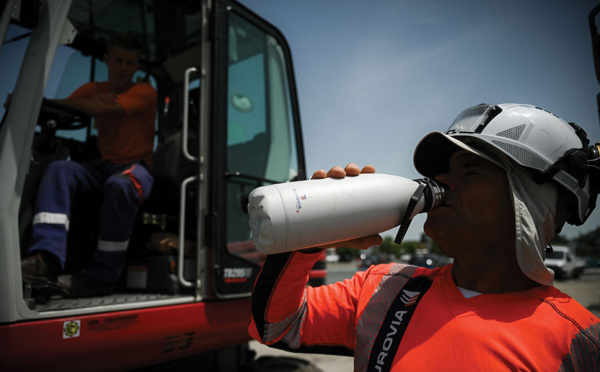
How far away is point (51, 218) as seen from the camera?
245 cm

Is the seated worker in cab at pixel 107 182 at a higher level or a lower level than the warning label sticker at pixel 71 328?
→ higher

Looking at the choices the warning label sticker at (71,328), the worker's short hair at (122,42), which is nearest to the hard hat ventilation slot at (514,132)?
the warning label sticker at (71,328)

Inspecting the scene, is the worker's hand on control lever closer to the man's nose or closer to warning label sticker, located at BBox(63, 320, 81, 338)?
the man's nose

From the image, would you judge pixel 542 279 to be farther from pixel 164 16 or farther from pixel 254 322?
pixel 164 16

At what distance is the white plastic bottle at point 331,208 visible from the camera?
1.17 metres

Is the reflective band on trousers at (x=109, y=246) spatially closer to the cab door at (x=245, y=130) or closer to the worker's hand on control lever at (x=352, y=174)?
the cab door at (x=245, y=130)

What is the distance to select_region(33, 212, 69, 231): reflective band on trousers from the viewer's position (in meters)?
2.43

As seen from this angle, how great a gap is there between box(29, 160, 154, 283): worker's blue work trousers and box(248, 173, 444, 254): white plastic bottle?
180 centimetres

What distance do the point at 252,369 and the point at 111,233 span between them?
1.91m

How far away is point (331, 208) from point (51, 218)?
205cm

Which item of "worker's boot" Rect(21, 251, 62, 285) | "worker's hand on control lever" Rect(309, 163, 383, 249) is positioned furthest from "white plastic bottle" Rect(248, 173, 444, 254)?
"worker's boot" Rect(21, 251, 62, 285)

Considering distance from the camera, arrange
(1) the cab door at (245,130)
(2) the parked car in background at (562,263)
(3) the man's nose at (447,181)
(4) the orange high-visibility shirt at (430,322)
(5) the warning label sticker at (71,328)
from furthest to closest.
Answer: (2) the parked car in background at (562,263) < (1) the cab door at (245,130) < (5) the warning label sticker at (71,328) < (3) the man's nose at (447,181) < (4) the orange high-visibility shirt at (430,322)

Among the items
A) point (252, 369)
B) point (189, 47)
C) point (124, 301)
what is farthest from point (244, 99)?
point (252, 369)

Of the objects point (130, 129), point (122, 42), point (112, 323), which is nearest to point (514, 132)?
point (112, 323)
